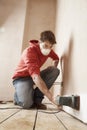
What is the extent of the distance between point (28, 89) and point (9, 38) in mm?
1017

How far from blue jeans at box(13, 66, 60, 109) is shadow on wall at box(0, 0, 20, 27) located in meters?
1.10

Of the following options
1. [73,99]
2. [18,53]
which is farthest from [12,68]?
[73,99]

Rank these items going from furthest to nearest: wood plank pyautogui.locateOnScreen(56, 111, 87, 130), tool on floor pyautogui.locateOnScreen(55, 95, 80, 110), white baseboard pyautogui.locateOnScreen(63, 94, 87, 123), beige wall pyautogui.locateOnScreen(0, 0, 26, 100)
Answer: beige wall pyautogui.locateOnScreen(0, 0, 26, 100) < tool on floor pyautogui.locateOnScreen(55, 95, 80, 110) < white baseboard pyautogui.locateOnScreen(63, 94, 87, 123) < wood plank pyautogui.locateOnScreen(56, 111, 87, 130)

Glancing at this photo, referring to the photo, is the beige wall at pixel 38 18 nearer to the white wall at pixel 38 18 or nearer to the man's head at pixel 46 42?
the white wall at pixel 38 18

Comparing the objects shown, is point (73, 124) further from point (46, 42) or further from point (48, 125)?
point (46, 42)

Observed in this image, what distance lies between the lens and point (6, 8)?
2.52 m

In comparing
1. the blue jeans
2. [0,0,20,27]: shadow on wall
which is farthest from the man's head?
[0,0,20,27]: shadow on wall

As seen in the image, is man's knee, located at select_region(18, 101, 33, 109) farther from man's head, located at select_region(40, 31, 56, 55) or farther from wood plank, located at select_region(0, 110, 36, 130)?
wood plank, located at select_region(0, 110, 36, 130)

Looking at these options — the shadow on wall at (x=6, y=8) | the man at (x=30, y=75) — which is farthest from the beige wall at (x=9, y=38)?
the man at (x=30, y=75)

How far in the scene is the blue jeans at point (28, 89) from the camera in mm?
1607

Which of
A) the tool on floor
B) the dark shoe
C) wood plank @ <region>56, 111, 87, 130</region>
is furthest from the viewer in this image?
the dark shoe

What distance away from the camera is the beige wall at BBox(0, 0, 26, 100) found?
7.62 feet

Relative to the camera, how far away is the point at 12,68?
2.36 m

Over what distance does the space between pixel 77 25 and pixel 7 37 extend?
4.57 feet
